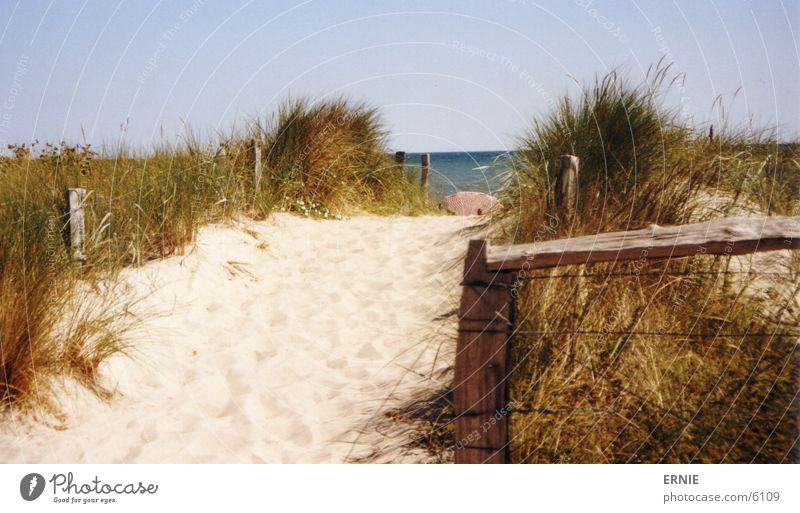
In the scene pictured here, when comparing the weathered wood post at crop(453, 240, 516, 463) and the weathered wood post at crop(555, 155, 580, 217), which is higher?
the weathered wood post at crop(555, 155, 580, 217)

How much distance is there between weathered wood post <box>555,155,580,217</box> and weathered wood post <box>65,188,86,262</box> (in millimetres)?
3623

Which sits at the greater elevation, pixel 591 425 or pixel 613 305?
pixel 613 305

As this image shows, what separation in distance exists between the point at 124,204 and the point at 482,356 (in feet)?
13.6

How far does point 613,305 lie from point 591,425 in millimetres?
838

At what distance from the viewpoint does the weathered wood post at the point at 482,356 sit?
102 inches

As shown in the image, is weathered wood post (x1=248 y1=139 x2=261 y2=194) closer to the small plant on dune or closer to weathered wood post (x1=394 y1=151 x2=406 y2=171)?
the small plant on dune

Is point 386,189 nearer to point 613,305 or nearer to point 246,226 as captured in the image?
point 246,226

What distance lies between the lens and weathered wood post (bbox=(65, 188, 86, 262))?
493 centimetres

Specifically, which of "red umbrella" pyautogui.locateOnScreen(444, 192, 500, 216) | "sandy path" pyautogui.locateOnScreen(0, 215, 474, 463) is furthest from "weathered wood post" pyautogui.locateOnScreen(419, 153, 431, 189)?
"sandy path" pyautogui.locateOnScreen(0, 215, 474, 463)

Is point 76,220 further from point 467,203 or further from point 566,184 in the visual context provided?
point 467,203

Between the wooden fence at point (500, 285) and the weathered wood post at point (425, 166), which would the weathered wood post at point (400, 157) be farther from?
the wooden fence at point (500, 285)
